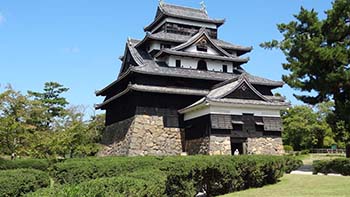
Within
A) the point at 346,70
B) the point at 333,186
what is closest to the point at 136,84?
the point at 346,70

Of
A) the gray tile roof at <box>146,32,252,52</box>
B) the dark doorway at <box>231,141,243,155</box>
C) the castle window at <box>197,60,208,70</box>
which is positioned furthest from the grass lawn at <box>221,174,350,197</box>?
the gray tile roof at <box>146,32,252,52</box>

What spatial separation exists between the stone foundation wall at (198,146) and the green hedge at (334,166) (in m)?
6.90

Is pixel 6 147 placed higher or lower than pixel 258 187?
higher

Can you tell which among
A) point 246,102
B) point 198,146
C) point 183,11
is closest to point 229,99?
point 246,102

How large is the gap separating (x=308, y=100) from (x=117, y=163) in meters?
15.1

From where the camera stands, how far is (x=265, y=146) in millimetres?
24547

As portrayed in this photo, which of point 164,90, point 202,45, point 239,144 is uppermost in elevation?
point 202,45

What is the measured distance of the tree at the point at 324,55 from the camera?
20188mm

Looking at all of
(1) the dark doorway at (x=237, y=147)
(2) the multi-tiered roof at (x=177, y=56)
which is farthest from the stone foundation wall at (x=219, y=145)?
(2) the multi-tiered roof at (x=177, y=56)

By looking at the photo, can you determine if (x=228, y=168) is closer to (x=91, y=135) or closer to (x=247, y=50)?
(x=247, y=50)

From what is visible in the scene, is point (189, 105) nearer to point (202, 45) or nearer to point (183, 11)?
point (202, 45)

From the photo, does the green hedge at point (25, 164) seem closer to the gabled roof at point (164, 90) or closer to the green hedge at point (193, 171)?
the gabled roof at point (164, 90)

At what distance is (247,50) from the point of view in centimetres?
3228

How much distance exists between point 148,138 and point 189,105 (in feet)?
13.8
